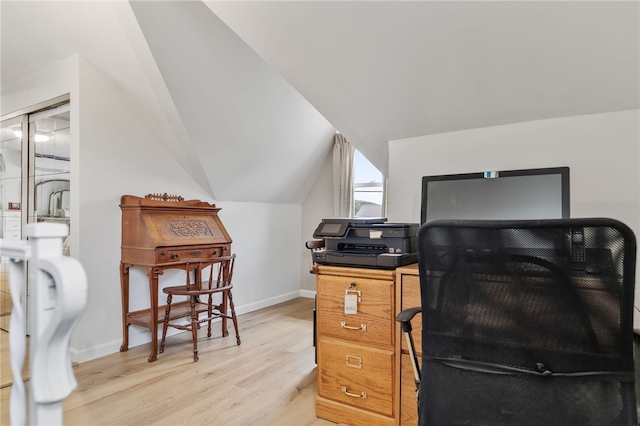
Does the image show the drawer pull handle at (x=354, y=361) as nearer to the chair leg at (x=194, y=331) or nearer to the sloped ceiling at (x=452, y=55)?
the chair leg at (x=194, y=331)

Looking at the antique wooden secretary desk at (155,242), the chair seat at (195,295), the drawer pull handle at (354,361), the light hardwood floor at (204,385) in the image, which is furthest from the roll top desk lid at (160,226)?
the drawer pull handle at (354,361)

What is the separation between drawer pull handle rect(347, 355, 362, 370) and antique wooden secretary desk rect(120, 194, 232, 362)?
1.59 meters

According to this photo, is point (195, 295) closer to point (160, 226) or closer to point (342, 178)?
point (160, 226)

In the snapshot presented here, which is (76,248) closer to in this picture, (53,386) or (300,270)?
(53,386)

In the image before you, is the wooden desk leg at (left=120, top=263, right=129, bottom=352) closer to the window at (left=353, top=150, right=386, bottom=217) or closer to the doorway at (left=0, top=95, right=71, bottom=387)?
the doorway at (left=0, top=95, right=71, bottom=387)

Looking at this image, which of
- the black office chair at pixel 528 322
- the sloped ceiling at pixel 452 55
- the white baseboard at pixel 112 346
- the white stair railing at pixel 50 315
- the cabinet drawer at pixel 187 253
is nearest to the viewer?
the white stair railing at pixel 50 315

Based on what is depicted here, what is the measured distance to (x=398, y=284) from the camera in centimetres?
180

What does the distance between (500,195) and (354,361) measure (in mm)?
1158

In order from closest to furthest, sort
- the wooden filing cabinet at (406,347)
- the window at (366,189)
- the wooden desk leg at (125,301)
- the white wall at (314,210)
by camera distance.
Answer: the wooden filing cabinet at (406,347) < the wooden desk leg at (125,301) < the window at (366,189) < the white wall at (314,210)

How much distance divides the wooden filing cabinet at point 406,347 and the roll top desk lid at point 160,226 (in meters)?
1.88

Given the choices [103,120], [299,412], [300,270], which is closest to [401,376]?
[299,412]

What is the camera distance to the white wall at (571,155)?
1855 mm

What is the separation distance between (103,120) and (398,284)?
8.46 ft

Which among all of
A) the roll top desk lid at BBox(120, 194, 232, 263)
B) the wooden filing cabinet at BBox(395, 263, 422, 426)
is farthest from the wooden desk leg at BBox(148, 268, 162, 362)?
the wooden filing cabinet at BBox(395, 263, 422, 426)
